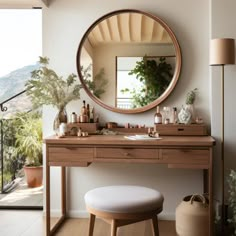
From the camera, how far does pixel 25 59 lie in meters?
4.12

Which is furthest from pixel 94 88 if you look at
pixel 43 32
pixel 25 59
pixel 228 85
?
pixel 25 59

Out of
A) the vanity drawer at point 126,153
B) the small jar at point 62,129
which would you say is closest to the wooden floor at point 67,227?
the vanity drawer at point 126,153

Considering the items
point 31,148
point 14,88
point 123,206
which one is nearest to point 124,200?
point 123,206

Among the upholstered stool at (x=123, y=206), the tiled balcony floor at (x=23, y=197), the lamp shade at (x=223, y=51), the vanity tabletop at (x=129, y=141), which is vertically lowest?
the tiled balcony floor at (x=23, y=197)

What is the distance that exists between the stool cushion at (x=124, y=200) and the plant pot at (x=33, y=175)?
1.91m

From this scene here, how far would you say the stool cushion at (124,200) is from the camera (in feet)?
6.98

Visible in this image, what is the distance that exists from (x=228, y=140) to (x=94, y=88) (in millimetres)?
1245

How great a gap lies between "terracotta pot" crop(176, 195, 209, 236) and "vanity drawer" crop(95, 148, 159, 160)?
48 centimetres

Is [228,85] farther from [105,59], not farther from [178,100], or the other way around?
[105,59]

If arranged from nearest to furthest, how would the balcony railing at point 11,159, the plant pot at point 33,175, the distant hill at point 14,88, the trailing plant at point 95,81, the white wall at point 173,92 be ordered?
the white wall at point 173,92 < the trailing plant at point 95,81 < the balcony railing at point 11,159 < the plant pot at point 33,175 < the distant hill at point 14,88

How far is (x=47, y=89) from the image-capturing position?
9.66 feet

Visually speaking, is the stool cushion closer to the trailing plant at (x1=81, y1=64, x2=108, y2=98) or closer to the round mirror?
the round mirror

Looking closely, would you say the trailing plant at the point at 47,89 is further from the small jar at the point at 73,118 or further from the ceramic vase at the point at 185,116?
the ceramic vase at the point at 185,116

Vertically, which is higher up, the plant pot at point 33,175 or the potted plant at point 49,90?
the potted plant at point 49,90
